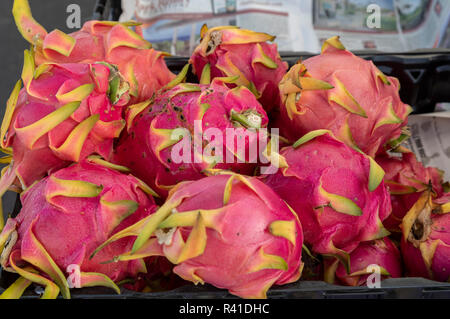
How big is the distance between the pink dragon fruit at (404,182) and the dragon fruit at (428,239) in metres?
0.06

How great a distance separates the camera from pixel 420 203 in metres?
0.63

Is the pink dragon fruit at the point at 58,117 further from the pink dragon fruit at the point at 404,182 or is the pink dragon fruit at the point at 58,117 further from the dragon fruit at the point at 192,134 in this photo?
the pink dragon fruit at the point at 404,182

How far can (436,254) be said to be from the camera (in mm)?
595

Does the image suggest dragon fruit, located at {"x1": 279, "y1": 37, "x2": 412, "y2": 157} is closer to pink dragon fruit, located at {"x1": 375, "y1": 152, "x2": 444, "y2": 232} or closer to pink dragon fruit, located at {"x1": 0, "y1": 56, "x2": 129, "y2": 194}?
pink dragon fruit, located at {"x1": 375, "y1": 152, "x2": 444, "y2": 232}

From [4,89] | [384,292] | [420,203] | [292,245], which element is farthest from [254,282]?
[4,89]

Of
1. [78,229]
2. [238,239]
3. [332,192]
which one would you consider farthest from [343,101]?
[78,229]

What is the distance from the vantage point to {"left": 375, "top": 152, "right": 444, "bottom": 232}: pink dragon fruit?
2.34 feet

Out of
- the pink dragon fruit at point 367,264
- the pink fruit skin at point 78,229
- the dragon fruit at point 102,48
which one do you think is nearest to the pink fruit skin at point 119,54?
the dragon fruit at point 102,48

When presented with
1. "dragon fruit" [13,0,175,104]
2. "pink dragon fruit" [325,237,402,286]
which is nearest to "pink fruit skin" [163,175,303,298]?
"pink dragon fruit" [325,237,402,286]

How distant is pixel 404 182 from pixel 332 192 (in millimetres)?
239

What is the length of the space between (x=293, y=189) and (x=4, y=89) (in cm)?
161

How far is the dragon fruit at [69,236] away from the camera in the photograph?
1.71ft

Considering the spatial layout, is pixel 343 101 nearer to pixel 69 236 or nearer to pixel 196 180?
pixel 196 180
